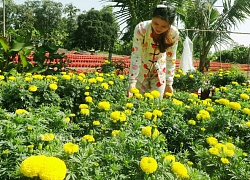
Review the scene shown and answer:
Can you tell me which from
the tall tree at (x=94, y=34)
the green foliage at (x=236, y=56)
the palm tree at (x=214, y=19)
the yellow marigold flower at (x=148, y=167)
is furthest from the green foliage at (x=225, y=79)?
the tall tree at (x=94, y=34)

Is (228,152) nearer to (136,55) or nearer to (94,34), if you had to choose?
(136,55)

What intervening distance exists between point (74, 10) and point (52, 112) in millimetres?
63628

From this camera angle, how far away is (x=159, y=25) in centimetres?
243

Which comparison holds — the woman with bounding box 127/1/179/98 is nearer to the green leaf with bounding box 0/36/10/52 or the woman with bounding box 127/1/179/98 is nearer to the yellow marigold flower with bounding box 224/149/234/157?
the yellow marigold flower with bounding box 224/149/234/157

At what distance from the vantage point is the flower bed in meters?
1.24

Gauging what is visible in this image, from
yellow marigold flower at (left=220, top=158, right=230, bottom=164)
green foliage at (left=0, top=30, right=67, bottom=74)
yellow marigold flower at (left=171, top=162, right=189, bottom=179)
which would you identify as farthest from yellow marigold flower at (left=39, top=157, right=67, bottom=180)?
green foliage at (left=0, top=30, right=67, bottom=74)

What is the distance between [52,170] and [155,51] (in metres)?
1.97

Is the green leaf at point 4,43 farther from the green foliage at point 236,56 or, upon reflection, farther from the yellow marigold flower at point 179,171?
the green foliage at point 236,56

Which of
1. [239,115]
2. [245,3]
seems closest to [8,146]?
[239,115]

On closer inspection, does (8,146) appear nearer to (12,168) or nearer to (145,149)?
(12,168)

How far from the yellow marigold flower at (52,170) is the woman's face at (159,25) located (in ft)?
5.43

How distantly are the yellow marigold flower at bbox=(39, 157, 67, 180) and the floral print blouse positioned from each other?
1.66m

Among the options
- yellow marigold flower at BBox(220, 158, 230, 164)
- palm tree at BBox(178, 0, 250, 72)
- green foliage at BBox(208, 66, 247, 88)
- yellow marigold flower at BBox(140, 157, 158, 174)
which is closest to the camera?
yellow marigold flower at BBox(140, 157, 158, 174)

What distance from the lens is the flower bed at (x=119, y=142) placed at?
A: 4.06 ft
